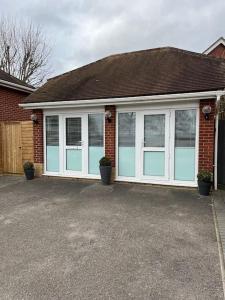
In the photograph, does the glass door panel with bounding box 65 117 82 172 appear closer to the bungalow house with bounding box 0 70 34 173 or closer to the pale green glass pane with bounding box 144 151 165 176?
the bungalow house with bounding box 0 70 34 173

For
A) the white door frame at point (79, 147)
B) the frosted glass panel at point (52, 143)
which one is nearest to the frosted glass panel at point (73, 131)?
the white door frame at point (79, 147)

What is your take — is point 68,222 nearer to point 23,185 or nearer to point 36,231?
point 36,231

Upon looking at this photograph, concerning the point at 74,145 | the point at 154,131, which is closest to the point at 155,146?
the point at 154,131

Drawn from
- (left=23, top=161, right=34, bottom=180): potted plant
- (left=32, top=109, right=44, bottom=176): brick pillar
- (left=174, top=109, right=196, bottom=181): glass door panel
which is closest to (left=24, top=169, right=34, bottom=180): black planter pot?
(left=23, top=161, right=34, bottom=180): potted plant

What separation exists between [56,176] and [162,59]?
5697 millimetres

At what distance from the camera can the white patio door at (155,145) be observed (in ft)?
23.1

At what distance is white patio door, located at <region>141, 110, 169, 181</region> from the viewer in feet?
23.1

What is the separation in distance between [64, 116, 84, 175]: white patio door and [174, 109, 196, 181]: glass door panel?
10.2 feet

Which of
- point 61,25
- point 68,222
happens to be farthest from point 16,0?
point 68,222

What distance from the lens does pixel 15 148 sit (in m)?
9.40

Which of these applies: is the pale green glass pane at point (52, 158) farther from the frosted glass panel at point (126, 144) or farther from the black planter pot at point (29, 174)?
the frosted glass panel at point (126, 144)

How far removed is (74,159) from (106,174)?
59.1 inches

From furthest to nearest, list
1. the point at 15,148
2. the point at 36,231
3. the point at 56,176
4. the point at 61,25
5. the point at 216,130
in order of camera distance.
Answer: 1. the point at 61,25
2. the point at 15,148
3. the point at 56,176
4. the point at 216,130
5. the point at 36,231

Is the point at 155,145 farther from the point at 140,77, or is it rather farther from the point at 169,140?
the point at 140,77
